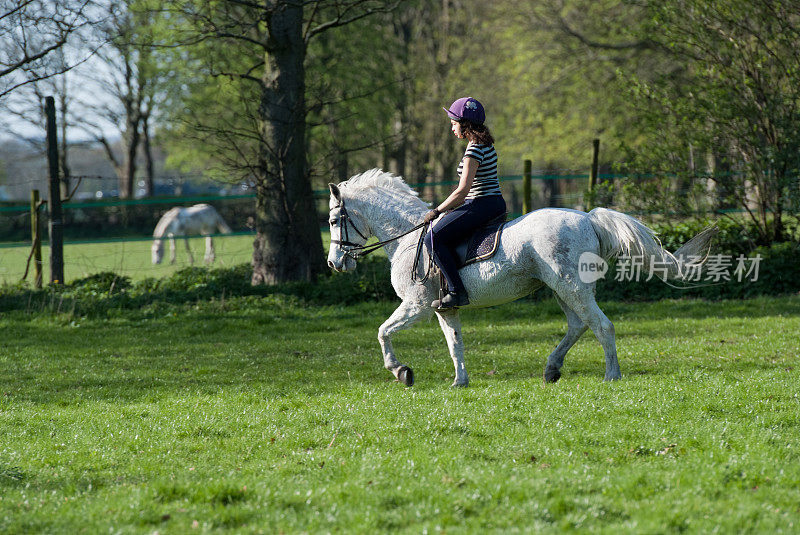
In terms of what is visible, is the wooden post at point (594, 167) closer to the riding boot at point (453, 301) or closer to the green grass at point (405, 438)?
the green grass at point (405, 438)

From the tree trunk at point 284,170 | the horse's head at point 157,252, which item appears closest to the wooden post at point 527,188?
the tree trunk at point 284,170

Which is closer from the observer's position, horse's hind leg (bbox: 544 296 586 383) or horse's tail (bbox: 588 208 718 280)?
horse's tail (bbox: 588 208 718 280)

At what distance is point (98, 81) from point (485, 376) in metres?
40.0

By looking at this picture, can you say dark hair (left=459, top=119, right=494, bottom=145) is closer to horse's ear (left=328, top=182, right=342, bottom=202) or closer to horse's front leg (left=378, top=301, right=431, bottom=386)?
horse's ear (left=328, top=182, right=342, bottom=202)

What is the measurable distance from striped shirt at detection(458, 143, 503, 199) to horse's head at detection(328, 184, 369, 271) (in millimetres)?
1459

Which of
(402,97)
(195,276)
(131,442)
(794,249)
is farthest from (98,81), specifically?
(131,442)

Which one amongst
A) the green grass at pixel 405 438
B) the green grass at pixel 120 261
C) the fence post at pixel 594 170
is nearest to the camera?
the green grass at pixel 405 438

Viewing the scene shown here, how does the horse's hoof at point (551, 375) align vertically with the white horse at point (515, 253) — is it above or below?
below

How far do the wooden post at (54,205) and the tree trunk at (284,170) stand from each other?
4164 mm

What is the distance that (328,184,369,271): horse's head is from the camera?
30.2ft

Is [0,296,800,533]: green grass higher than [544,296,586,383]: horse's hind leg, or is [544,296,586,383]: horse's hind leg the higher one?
[544,296,586,383]: horse's hind leg

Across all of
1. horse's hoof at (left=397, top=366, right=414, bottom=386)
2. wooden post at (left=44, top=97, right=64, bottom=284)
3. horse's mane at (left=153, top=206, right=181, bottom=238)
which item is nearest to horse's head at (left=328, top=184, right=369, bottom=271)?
horse's hoof at (left=397, top=366, right=414, bottom=386)

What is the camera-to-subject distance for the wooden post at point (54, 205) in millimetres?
16641

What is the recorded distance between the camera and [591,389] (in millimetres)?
7969
